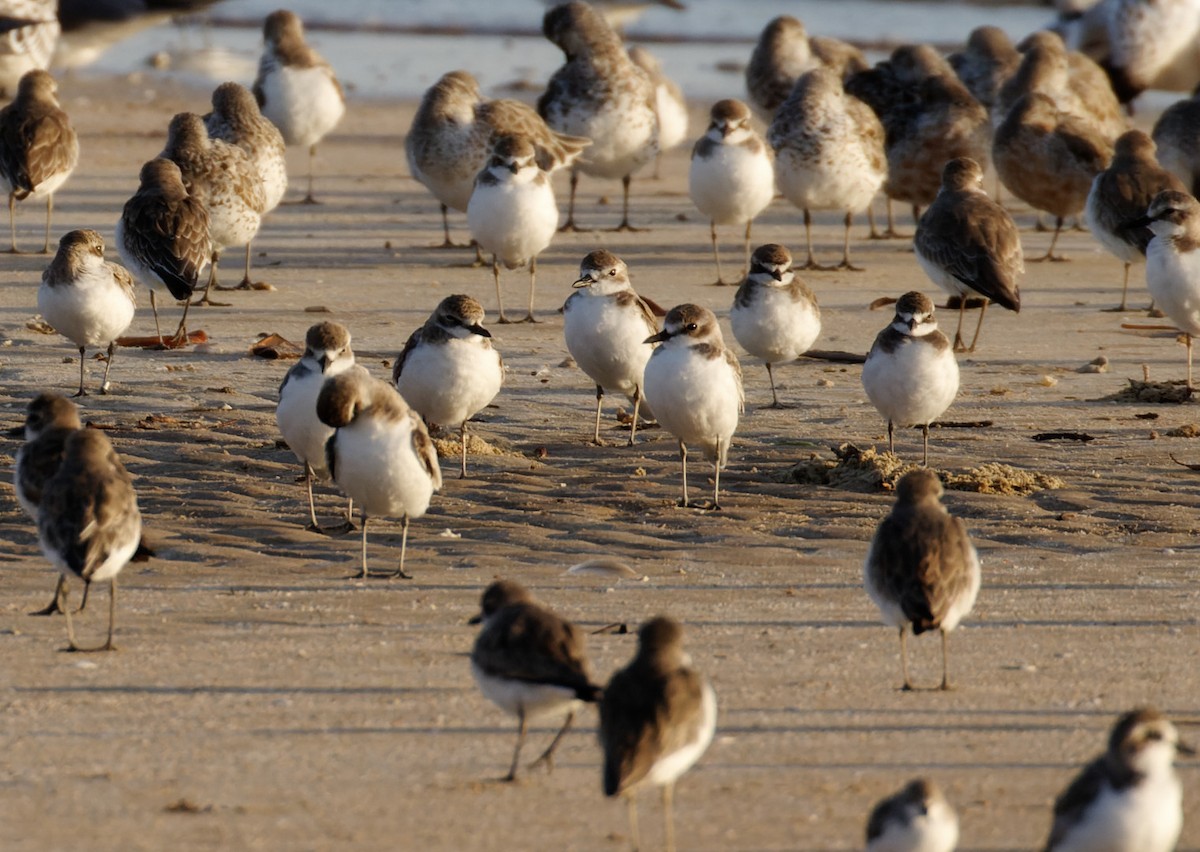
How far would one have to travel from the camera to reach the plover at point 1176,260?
11.6m

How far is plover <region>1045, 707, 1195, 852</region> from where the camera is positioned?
16.1 ft

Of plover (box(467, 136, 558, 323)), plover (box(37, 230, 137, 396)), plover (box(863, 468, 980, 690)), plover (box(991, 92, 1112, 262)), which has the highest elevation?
plover (box(991, 92, 1112, 262))

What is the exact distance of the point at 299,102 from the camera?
18.1 m

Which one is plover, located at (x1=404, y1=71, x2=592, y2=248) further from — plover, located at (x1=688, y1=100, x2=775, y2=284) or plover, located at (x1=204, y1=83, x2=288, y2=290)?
plover, located at (x1=688, y1=100, x2=775, y2=284)

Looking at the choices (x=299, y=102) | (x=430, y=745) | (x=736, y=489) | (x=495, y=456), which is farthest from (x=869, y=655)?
(x=299, y=102)

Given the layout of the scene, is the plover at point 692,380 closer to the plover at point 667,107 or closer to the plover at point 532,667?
the plover at point 532,667

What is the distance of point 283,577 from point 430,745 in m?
2.16

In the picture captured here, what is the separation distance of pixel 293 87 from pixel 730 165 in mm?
5257

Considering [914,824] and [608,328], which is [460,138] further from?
[914,824]

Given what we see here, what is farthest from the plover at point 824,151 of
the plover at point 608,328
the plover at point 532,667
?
the plover at point 532,667

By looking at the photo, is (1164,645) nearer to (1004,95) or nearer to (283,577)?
(283,577)

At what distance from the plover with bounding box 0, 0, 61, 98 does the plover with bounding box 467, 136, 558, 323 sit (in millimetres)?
9422

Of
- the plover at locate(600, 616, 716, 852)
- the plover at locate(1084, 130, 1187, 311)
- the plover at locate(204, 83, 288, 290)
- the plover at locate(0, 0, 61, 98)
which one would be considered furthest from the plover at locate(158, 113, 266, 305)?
the plover at locate(600, 616, 716, 852)

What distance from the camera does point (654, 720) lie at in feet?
17.1
